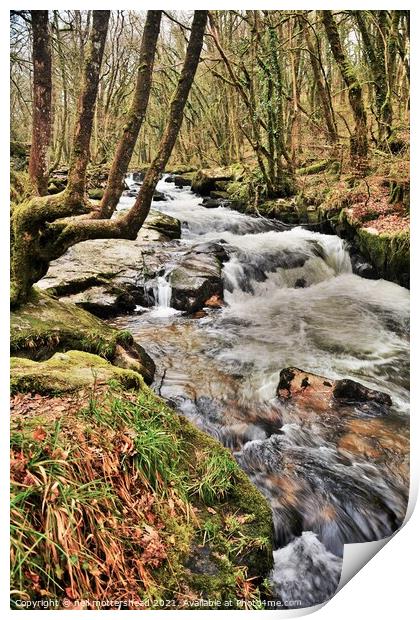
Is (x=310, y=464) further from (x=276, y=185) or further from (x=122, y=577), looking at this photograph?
(x=276, y=185)

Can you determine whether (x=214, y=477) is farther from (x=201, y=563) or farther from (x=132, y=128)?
(x=132, y=128)

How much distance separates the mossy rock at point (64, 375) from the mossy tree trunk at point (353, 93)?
2780mm

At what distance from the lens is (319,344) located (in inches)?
141

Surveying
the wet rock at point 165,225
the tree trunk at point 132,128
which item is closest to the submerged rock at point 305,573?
the tree trunk at point 132,128

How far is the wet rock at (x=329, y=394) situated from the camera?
3.31 metres

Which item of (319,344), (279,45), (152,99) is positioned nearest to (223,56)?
(279,45)

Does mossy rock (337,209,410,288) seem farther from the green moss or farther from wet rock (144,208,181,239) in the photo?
wet rock (144,208,181,239)

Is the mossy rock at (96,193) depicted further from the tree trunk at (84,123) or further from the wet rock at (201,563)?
the wet rock at (201,563)

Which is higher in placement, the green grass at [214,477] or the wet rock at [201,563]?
the green grass at [214,477]

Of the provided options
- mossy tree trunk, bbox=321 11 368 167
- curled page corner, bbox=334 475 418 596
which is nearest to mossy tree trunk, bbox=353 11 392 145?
mossy tree trunk, bbox=321 11 368 167

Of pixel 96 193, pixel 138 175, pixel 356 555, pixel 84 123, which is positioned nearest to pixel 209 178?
pixel 138 175

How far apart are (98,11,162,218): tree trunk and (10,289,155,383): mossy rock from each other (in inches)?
34.9

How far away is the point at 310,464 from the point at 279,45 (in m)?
3.59

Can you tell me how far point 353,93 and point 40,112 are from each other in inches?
113
